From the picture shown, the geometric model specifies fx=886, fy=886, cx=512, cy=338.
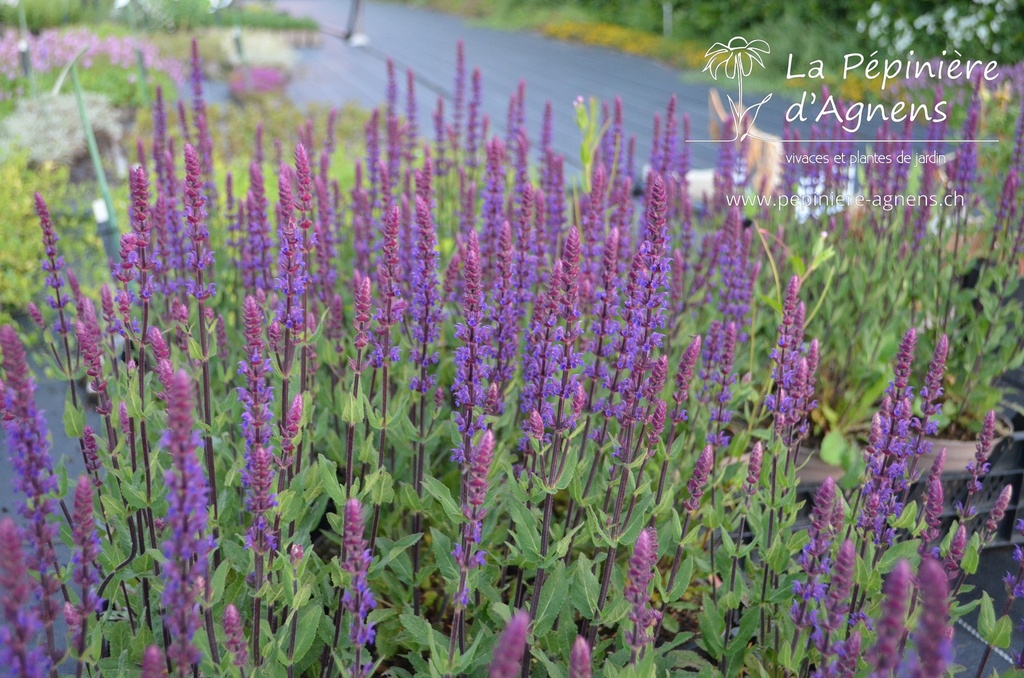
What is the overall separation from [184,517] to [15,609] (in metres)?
0.31

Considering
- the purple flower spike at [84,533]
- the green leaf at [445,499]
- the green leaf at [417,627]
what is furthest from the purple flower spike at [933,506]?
the purple flower spike at [84,533]

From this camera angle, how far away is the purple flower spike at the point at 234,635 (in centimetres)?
196

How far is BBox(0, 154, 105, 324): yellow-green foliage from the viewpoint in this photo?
268 inches

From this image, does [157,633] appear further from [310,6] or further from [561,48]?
[310,6]

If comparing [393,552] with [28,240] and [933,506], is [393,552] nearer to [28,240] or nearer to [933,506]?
[933,506]

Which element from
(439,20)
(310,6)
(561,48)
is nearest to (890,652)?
(561,48)

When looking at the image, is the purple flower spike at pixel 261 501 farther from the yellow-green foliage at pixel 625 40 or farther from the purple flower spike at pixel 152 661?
the yellow-green foliage at pixel 625 40

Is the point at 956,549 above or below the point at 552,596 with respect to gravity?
above

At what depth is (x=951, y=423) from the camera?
15.6 feet

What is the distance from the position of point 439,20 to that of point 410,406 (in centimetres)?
3761

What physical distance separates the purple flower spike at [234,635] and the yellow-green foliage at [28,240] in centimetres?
465

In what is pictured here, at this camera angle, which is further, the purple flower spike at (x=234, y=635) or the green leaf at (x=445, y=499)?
the green leaf at (x=445, y=499)

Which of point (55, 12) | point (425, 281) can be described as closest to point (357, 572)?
point (425, 281)

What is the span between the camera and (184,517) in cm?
166
